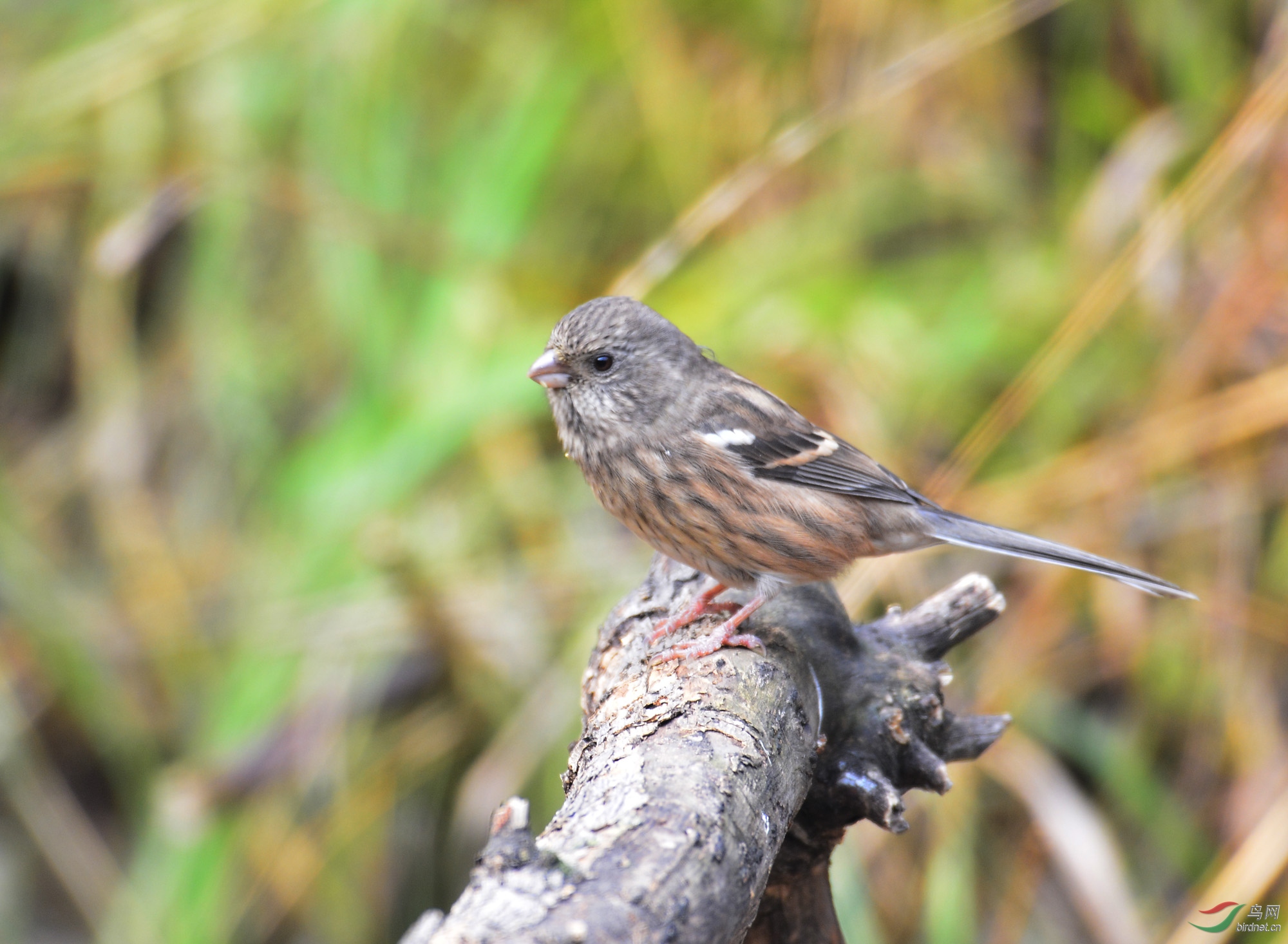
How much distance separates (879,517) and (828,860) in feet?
3.29

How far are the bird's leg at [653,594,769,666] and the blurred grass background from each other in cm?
128

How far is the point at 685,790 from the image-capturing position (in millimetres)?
1517

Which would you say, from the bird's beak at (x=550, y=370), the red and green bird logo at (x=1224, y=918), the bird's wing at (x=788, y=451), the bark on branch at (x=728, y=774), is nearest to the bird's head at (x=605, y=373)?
the bird's beak at (x=550, y=370)

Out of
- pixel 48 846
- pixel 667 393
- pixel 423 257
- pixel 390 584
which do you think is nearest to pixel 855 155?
pixel 423 257

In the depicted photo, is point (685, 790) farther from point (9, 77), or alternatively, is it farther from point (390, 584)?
point (9, 77)

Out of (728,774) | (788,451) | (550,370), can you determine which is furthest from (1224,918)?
(550,370)

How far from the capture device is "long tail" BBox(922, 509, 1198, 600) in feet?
8.39

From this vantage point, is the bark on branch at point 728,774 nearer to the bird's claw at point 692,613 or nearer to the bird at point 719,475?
the bird's claw at point 692,613

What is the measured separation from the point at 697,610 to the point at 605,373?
0.65 meters

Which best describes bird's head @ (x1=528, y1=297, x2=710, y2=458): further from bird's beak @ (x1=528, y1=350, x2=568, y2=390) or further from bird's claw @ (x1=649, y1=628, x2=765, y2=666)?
bird's claw @ (x1=649, y1=628, x2=765, y2=666)

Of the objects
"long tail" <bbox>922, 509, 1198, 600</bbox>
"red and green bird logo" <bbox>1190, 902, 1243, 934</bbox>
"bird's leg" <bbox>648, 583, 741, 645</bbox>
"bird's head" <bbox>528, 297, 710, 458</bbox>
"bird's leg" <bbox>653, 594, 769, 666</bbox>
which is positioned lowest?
"red and green bird logo" <bbox>1190, 902, 1243, 934</bbox>

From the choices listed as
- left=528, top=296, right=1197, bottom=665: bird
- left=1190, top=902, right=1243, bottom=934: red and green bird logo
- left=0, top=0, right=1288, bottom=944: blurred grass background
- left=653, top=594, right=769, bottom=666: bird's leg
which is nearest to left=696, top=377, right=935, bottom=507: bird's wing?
left=528, top=296, right=1197, bottom=665: bird

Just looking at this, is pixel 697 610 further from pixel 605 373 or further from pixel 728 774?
pixel 728 774

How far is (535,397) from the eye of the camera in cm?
399
